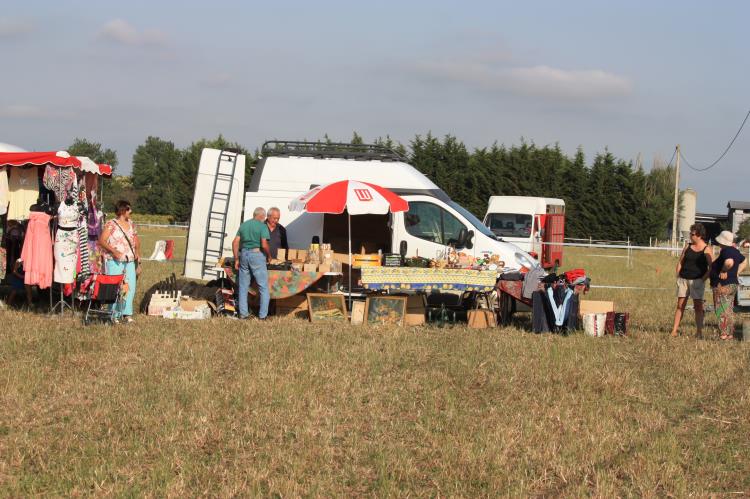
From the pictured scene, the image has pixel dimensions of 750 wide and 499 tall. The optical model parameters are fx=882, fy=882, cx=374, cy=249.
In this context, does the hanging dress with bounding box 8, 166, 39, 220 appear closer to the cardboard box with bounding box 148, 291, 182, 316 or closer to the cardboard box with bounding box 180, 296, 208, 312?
the cardboard box with bounding box 148, 291, 182, 316

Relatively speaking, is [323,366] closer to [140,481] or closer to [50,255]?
[140,481]

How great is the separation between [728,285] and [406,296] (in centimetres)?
419

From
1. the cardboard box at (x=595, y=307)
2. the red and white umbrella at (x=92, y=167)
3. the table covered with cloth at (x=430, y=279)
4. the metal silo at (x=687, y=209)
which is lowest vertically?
the cardboard box at (x=595, y=307)

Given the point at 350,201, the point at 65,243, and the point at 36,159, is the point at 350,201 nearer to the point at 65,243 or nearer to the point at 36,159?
the point at 65,243

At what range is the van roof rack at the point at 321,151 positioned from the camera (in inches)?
560


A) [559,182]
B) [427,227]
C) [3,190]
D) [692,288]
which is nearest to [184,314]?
[3,190]

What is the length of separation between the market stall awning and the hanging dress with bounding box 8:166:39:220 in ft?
1.06

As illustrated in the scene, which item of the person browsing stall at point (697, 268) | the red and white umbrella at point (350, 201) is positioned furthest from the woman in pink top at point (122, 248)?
the person browsing stall at point (697, 268)

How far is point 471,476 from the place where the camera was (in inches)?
216

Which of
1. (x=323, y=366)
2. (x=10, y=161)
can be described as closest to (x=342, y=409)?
(x=323, y=366)

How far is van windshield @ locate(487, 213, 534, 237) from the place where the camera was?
24.9m

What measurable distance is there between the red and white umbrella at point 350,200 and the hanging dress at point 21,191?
354 centimetres

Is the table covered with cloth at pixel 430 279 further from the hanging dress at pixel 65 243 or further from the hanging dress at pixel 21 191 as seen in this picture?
the hanging dress at pixel 21 191

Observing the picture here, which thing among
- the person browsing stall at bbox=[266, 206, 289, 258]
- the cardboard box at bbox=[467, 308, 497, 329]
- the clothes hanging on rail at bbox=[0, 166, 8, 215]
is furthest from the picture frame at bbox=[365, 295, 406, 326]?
the clothes hanging on rail at bbox=[0, 166, 8, 215]
